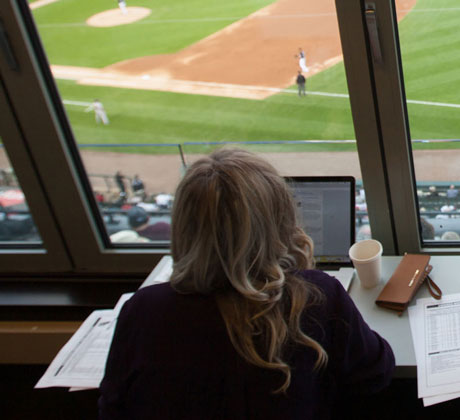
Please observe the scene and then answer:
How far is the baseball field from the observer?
1.85m

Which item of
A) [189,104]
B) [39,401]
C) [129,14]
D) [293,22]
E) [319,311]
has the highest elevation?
[129,14]

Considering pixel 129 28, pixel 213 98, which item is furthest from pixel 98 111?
pixel 213 98

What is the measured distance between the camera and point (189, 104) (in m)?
2.25

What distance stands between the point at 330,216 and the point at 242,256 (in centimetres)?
80

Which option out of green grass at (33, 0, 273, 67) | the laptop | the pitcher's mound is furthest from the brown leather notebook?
the pitcher's mound

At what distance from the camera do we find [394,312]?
167cm

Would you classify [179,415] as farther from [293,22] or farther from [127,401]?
[293,22]

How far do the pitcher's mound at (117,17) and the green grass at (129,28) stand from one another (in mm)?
16

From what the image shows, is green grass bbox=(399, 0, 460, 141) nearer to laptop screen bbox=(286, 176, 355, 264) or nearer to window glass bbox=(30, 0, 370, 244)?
window glass bbox=(30, 0, 370, 244)

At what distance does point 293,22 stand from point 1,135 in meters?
1.36

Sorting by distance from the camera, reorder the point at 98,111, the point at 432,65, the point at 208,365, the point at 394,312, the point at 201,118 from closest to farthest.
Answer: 1. the point at 208,365
2. the point at 394,312
3. the point at 432,65
4. the point at 201,118
5. the point at 98,111

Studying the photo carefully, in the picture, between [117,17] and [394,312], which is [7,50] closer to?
[117,17]

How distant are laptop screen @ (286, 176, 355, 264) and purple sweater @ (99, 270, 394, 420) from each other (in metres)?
0.61

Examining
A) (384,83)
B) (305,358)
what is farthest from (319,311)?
(384,83)
